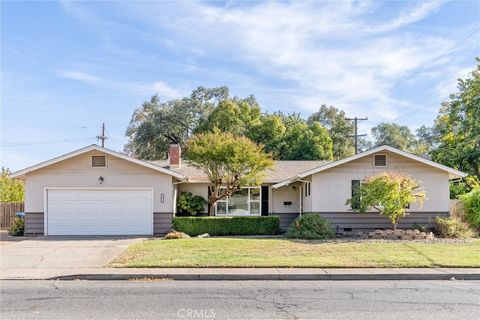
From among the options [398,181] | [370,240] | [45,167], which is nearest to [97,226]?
[45,167]

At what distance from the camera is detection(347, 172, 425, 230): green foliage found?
18.6 metres

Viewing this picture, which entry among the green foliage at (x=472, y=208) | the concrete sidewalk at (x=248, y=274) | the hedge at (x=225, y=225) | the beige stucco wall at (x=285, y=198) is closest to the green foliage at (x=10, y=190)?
the hedge at (x=225, y=225)

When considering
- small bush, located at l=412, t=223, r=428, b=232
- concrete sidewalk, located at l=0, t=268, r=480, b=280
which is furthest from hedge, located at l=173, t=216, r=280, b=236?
concrete sidewalk, located at l=0, t=268, r=480, b=280

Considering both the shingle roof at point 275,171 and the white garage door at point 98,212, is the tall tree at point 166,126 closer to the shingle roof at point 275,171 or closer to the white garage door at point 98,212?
the shingle roof at point 275,171

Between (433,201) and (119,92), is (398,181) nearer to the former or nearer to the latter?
(433,201)

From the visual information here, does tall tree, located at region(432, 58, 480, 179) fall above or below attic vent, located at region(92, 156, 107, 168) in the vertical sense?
above

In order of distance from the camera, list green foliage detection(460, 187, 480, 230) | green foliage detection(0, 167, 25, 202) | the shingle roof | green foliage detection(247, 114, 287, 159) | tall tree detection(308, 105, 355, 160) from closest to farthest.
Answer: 1. green foliage detection(460, 187, 480, 230)
2. the shingle roof
3. green foliage detection(0, 167, 25, 202)
4. green foliage detection(247, 114, 287, 159)
5. tall tree detection(308, 105, 355, 160)

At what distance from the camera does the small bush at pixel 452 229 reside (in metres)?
19.4

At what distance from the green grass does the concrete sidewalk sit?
0.55m

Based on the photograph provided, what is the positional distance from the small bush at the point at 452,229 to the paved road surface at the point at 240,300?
30.1 ft

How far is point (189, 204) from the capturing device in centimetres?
2353

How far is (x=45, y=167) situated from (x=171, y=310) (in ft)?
49.6

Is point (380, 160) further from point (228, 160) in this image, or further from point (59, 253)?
point (59, 253)

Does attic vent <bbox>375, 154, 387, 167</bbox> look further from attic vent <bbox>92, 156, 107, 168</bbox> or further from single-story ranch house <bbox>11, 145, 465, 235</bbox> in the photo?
attic vent <bbox>92, 156, 107, 168</bbox>
